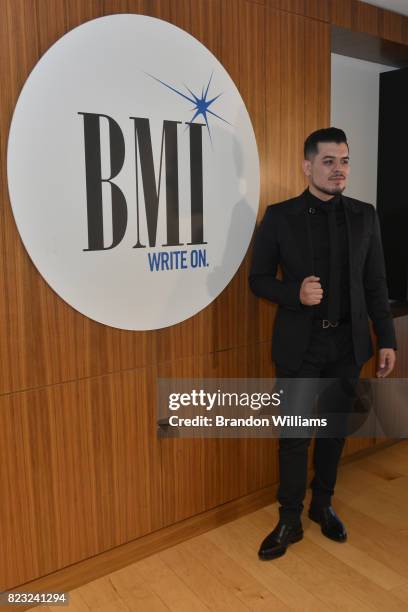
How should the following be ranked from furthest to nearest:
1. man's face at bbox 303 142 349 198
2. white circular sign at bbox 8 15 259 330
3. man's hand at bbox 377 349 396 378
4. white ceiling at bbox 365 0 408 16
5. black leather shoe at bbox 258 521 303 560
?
1. white ceiling at bbox 365 0 408 16
2. man's hand at bbox 377 349 396 378
3. black leather shoe at bbox 258 521 303 560
4. man's face at bbox 303 142 349 198
5. white circular sign at bbox 8 15 259 330

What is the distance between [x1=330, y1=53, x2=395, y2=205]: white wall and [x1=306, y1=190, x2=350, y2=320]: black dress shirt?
1.16 metres

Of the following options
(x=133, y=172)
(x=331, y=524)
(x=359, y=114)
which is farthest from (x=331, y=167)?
(x=331, y=524)

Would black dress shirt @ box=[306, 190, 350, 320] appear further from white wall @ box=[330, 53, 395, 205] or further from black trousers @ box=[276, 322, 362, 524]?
white wall @ box=[330, 53, 395, 205]

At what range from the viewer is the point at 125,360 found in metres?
2.23

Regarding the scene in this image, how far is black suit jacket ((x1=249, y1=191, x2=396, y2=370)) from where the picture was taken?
2295 millimetres

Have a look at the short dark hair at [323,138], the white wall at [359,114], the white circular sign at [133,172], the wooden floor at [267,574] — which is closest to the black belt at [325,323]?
the white circular sign at [133,172]

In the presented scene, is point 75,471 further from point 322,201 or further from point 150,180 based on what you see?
point 322,201

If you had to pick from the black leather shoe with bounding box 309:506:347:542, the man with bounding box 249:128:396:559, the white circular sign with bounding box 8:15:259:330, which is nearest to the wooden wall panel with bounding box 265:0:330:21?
the white circular sign with bounding box 8:15:259:330

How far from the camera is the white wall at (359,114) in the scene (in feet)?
10.7

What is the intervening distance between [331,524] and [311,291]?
1.08 meters

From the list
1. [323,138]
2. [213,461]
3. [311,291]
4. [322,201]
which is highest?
[323,138]

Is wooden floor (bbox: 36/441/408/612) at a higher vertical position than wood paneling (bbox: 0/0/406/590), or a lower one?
lower

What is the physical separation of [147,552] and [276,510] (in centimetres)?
67

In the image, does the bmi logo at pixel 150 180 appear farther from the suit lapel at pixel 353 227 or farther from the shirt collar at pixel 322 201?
the suit lapel at pixel 353 227
